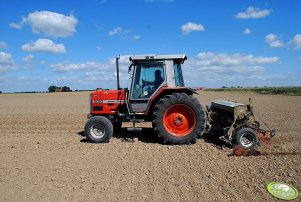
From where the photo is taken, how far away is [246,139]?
8.38 metres

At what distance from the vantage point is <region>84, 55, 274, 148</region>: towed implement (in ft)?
29.2

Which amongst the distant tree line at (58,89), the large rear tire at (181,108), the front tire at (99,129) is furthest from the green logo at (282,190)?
the distant tree line at (58,89)

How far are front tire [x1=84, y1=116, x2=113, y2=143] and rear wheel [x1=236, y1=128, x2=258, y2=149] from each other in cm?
340

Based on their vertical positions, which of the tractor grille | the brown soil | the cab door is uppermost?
the cab door

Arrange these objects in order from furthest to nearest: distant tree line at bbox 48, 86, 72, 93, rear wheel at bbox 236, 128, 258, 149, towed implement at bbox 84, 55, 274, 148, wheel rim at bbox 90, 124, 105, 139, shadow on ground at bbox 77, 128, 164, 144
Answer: distant tree line at bbox 48, 86, 72, 93 → shadow on ground at bbox 77, 128, 164, 144 → wheel rim at bbox 90, 124, 105, 139 → towed implement at bbox 84, 55, 274, 148 → rear wheel at bbox 236, 128, 258, 149

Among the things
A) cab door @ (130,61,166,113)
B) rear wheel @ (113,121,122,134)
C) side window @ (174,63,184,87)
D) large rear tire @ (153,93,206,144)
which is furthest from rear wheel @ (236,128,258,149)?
rear wheel @ (113,121,122,134)

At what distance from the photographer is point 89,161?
732 cm

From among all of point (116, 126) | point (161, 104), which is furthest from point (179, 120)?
point (116, 126)

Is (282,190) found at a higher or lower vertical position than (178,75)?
lower

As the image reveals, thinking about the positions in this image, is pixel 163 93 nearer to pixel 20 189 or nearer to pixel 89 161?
pixel 89 161

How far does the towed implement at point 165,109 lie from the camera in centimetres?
891

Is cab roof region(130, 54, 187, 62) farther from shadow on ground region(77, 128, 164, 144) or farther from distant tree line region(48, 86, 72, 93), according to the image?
distant tree line region(48, 86, 72, 93)

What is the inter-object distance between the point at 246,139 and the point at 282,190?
298cm

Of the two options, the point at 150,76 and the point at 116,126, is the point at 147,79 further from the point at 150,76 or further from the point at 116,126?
the point at 116,126
